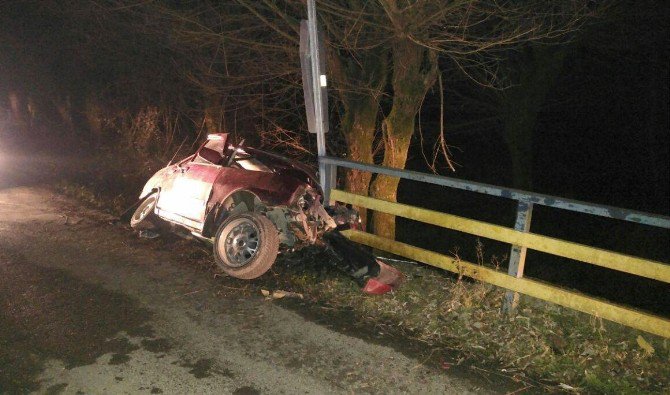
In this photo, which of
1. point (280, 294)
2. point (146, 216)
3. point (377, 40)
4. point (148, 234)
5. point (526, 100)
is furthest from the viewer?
point (526, 100)

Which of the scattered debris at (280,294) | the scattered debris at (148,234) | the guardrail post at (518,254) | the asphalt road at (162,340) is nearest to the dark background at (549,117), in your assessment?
the scattered debris at (148,234)

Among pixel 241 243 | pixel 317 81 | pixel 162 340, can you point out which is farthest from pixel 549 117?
pixel 162 340

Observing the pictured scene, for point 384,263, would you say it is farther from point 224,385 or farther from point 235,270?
point 224,385

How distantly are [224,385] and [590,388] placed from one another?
2792mm

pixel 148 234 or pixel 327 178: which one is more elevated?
pixel 327 178

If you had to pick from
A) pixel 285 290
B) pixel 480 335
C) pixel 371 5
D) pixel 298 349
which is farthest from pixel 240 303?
pixel 371 5

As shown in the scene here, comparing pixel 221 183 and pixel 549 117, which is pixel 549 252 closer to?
pixel 221 183

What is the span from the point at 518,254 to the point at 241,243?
3.13 m

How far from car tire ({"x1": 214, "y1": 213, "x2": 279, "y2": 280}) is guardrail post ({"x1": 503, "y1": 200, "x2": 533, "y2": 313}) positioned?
2525mm

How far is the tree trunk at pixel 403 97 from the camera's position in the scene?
27.6 ft

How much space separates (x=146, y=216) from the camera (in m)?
8.70

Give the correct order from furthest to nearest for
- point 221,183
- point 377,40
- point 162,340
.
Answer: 1. point 377,40
2. point 221,183
3. point 162,340

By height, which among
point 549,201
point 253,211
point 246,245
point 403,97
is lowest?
point 246,245

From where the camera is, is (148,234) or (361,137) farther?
(361,137)
